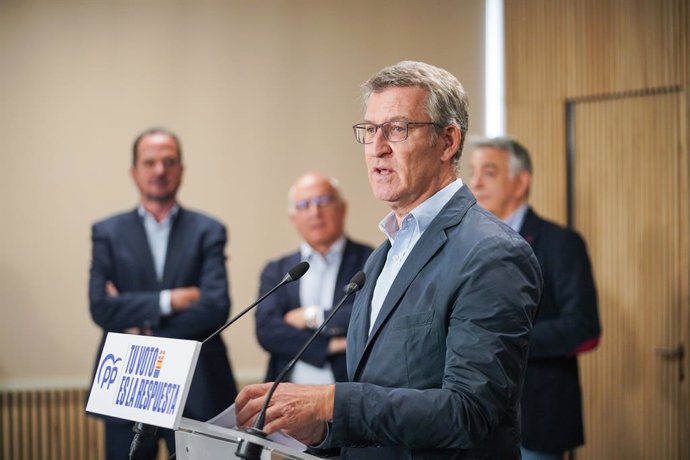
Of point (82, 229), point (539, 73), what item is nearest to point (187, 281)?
point (82, 229)

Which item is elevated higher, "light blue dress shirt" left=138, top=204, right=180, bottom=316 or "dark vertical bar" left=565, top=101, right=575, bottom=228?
"dark vertical bar" left=565, top=101, right=575, bottom=228

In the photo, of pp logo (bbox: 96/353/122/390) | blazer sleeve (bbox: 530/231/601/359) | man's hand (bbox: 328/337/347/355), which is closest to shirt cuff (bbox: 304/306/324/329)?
man's hand (bbox: 328/337/347/355)

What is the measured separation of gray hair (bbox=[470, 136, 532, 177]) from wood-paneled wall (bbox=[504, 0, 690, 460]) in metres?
1.08

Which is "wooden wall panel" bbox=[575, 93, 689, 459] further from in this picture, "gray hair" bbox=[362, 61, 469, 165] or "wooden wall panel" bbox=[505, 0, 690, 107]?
"gray hair" bbox=[362, 61, 469, 165]

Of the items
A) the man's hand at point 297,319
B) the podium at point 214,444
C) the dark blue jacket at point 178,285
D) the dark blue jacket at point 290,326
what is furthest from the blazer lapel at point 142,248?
the podium at point 214,444

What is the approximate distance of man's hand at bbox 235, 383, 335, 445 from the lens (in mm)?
1612

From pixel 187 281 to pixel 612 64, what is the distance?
A: 276cm

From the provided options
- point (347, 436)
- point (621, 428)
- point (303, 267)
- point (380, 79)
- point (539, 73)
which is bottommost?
point (621, 428)

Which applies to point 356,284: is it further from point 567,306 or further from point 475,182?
point 475,182

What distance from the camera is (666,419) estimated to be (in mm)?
4559

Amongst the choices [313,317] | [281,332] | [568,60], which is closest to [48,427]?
[281,332]

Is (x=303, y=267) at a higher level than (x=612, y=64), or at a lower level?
lower

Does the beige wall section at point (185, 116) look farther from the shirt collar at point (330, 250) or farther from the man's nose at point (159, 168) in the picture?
the shirt collar at point (330, 250)

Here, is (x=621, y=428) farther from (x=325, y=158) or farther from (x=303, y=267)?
(x=303, y=267)
